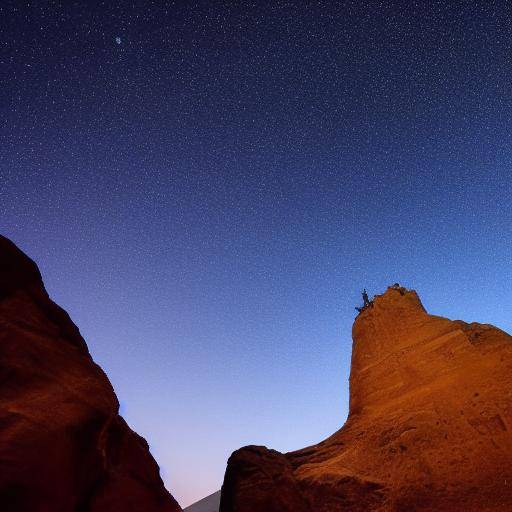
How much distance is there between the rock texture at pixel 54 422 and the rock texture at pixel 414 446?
4.06 metres

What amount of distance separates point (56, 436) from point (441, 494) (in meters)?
10.3

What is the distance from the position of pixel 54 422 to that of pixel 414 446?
34.9ft

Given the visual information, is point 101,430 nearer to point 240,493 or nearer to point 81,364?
point 81,364

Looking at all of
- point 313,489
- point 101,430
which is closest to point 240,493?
point 313,489

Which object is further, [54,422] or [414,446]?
[414,446]

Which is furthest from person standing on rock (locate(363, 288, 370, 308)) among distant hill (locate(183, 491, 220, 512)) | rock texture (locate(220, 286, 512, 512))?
distant hill (locate(183, 491, 220, 512))

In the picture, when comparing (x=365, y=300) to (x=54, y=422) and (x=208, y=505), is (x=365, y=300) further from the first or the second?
(x=208, y=505)

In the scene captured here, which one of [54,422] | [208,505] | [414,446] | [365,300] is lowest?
[208,505]

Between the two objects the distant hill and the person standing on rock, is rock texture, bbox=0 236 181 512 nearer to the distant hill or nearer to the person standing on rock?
the person standing on rock

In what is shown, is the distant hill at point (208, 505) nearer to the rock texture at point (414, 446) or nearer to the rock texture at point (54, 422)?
the rock texture at point (414, 446)

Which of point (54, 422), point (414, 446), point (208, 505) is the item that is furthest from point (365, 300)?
point (208, 505)

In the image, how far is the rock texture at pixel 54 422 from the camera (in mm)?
6891

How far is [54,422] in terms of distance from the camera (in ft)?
24.9

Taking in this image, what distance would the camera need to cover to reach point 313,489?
1145 centimetres
